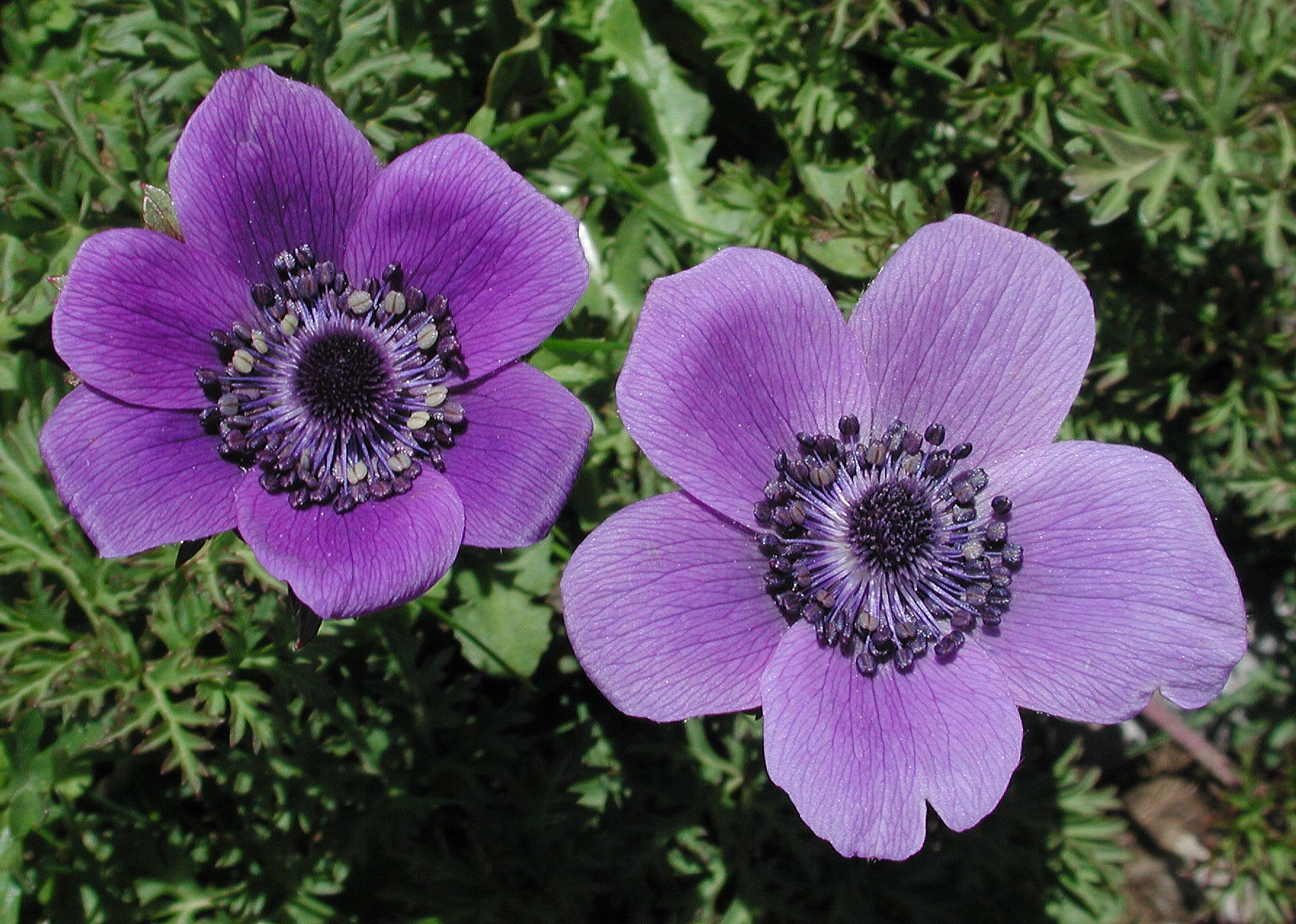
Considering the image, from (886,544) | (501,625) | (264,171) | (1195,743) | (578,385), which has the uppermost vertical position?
(264,171)

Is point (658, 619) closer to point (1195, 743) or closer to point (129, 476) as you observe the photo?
point (129, 476)

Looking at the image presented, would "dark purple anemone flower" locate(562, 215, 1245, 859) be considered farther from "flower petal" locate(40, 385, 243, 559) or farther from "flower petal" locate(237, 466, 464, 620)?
"flower petal" locate(40, 385, 243, 559)

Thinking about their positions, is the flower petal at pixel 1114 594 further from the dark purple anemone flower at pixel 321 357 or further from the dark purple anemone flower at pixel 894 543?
the dark purple anemone flower at pixel 321 357

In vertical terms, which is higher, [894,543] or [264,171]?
[264,171]

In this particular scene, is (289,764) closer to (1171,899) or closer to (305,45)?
(305,45)

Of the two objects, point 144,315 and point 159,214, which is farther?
point 159,214

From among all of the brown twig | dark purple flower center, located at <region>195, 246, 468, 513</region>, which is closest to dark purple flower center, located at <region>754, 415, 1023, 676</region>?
dark purple flower center, located at <region>195, 246, 468, 513</region>

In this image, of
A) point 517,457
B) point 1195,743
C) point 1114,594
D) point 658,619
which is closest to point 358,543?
point 517,457
